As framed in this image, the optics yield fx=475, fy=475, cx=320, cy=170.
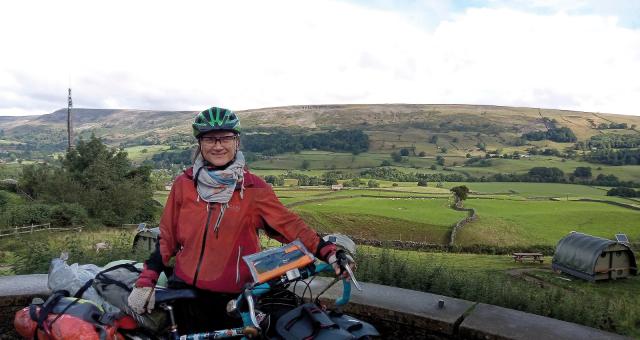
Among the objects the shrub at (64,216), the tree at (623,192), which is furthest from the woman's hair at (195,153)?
the tree at (623,192)

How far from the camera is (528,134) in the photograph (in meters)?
183

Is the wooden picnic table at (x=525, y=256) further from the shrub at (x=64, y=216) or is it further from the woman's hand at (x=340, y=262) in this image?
the shrub at (x=64, y=216)

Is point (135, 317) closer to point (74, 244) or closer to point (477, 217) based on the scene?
point (74, 244)

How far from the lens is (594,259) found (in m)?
21.9

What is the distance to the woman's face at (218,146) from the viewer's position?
359 centimetres

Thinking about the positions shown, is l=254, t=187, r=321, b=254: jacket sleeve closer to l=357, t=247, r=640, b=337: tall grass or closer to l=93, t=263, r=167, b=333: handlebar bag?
l=93, t=263, r=167, b=333: handlebar bag

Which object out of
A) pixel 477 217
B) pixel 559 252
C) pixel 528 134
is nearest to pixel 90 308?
pixel 559 252

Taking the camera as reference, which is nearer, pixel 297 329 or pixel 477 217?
pixel 297 329

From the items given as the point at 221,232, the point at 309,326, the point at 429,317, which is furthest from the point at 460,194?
the point at 309,326

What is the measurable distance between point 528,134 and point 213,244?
19741 cm

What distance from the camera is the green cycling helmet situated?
3539 mm

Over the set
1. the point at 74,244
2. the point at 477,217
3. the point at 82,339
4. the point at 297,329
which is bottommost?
the point at 477,217

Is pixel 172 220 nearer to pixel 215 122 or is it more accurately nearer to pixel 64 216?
pixel 215 122

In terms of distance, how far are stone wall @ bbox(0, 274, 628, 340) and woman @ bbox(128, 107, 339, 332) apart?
1.38 m
